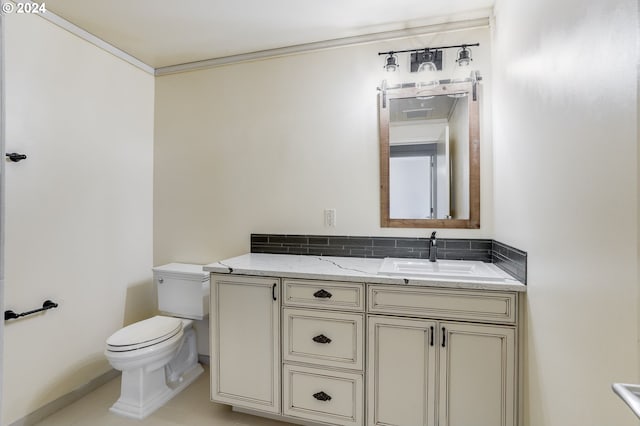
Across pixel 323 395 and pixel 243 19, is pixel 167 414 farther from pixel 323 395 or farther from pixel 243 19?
pixel 243 19

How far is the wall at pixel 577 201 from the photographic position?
753 millimetres

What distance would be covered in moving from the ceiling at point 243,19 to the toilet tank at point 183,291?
5.56ft

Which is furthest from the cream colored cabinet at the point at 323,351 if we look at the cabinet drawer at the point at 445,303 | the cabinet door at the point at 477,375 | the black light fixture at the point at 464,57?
the black light fixture at the point at 464,57

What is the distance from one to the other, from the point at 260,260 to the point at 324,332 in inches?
26.5

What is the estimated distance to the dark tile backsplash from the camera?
203 cm

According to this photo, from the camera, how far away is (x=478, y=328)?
1514mm

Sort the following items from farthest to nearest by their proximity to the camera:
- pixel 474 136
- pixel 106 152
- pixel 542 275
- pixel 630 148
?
pixel 106 152 < pixel 474 136 < pixel 542 275 < pixel 630 148

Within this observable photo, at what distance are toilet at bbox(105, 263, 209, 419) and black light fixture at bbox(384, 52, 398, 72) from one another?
1.94 metres

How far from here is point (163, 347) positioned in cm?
198

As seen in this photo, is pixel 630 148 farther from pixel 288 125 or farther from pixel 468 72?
pixel 288 125

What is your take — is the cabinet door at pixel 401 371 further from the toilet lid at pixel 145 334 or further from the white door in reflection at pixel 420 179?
the toilet lid at pixel 145 334

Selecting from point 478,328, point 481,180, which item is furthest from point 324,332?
point 481,180

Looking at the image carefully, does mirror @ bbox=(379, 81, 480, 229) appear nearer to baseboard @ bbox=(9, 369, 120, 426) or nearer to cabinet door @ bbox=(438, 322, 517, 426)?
Answer: cabinet door @ bbox=(438, 322, 517, 426)

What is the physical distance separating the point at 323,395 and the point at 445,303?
0.83 metres
